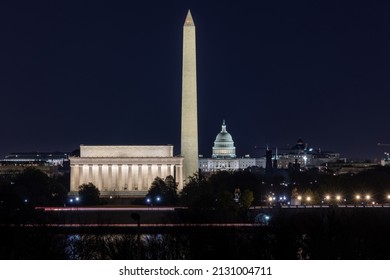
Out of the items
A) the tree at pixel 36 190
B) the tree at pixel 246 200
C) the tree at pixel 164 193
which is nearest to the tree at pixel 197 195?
the tree at pixel 164 193

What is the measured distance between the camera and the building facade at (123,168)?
427 feet

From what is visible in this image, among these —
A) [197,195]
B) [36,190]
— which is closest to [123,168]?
[36,190]

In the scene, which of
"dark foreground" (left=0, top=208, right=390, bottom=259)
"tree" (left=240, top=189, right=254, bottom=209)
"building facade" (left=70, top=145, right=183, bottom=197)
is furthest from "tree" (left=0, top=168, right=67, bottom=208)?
"dark foreground" (left=0, top=208, right=390, bottom=259)

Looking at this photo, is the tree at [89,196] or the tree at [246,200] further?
the tree at [89,196]

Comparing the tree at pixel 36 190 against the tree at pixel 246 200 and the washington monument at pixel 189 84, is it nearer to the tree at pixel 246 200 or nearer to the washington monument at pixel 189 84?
the washington monument at pixel 189 84

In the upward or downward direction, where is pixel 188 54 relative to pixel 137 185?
upward

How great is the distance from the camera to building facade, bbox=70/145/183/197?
427 feet

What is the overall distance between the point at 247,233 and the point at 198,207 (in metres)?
25.8

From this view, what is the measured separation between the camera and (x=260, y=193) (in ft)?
368

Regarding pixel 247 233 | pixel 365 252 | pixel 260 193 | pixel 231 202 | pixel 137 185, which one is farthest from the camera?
pixel 137 185

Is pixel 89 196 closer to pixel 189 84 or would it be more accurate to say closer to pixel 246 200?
pixel 189 84

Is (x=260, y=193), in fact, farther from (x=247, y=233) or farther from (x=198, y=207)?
(x=247, y=233)
